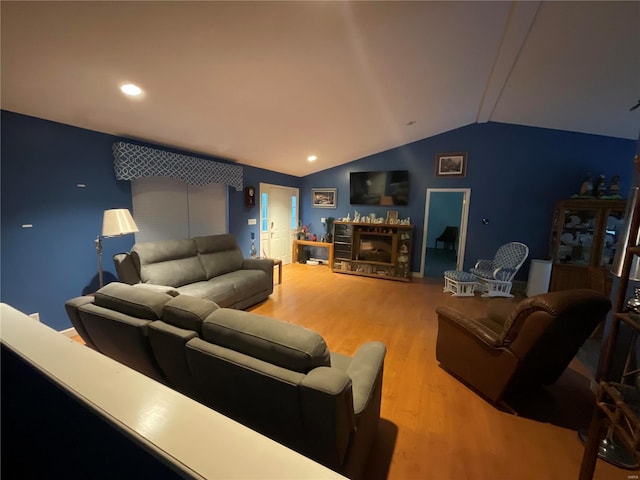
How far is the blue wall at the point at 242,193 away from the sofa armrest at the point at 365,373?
10.1 feet

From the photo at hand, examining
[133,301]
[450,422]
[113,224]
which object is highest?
[113,224]

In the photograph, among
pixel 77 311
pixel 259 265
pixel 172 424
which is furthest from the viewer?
pixel 259 265

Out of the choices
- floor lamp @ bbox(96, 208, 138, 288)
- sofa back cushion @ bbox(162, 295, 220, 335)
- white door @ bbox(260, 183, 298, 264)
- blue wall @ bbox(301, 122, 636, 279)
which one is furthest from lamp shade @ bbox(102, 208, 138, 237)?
blue wall @ bbox(301, 122, 636, 279)

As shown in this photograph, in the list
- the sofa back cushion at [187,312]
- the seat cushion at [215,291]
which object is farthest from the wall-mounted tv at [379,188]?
the sofa back cushion at [187,312]

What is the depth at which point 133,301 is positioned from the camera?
158 centimetres

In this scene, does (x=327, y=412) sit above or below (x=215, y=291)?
above

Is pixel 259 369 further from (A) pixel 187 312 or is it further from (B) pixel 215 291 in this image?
(B) pixel 215 291

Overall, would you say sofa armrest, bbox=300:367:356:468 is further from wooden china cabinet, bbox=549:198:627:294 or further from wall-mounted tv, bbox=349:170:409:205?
wall-mounted tv, bbox=349:170:409:205

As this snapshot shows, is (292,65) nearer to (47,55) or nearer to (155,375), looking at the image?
(47,55)

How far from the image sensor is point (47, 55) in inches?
71.1

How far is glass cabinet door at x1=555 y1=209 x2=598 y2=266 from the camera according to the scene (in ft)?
13.1

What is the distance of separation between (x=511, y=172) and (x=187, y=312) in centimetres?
551

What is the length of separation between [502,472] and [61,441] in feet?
6.66

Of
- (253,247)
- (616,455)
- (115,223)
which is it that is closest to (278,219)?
(253,247)
